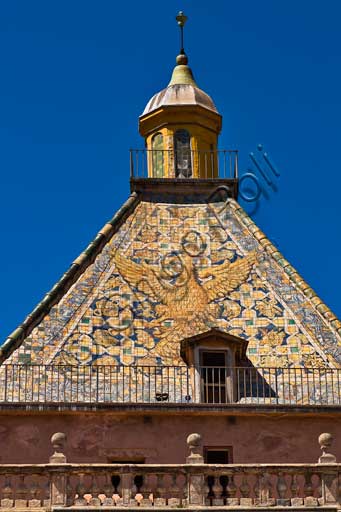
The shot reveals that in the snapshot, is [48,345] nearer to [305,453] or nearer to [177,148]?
[305,453]

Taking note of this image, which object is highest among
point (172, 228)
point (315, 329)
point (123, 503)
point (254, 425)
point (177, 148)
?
point (177, 148)

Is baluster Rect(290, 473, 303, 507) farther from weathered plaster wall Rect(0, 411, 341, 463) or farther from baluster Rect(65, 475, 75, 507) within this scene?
baluster Rect(65, 475, 75, 507)

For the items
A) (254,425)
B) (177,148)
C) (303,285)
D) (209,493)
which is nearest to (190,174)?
(177,148)

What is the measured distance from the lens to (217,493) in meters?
32.2

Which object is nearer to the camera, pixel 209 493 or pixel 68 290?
pixel 209 493

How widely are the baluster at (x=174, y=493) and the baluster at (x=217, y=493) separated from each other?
2.18ft

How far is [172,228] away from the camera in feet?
137

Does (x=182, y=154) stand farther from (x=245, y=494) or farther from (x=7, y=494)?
(x=7, y=494)

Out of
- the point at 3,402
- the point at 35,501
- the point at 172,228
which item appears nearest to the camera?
the point at 35,501

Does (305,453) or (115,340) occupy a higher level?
(115,340)

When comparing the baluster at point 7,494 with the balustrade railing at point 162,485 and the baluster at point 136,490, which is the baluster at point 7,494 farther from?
the baluster at point 136,490

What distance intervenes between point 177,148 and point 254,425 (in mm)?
11076

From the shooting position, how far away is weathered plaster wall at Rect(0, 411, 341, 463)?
118ft

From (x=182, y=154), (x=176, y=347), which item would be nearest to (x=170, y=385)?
(x=176, y=347)
